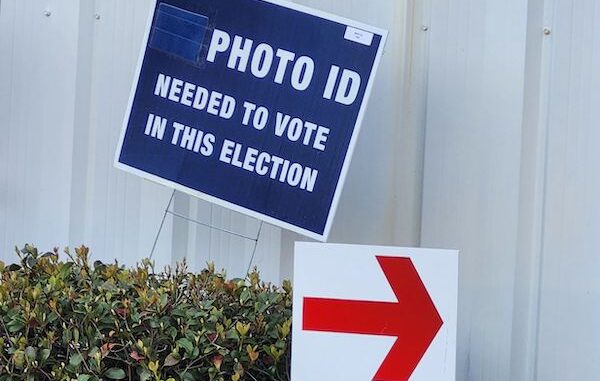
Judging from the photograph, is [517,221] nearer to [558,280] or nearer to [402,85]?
[558,280]

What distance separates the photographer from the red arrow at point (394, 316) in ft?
7.29

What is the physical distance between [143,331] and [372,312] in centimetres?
70

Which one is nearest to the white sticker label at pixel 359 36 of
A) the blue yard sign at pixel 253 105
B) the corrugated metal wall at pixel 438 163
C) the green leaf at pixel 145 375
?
the blue yard sign at pixel 253 105

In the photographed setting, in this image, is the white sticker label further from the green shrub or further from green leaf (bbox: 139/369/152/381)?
green leaf (bbox: 139/369/152/381)

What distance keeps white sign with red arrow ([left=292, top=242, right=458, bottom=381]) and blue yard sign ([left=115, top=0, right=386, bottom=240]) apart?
0.77m

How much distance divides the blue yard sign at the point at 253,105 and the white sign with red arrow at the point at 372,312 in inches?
30.1

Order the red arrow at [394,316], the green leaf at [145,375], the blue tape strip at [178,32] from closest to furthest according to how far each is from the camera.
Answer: the red arrow at [394,316] < the green leaf at [145,375] < the blue tape strip at [178,32]

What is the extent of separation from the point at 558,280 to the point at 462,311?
394 mm

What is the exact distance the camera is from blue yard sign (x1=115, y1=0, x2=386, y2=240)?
3.01 metres

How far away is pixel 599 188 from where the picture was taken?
296 centimetres

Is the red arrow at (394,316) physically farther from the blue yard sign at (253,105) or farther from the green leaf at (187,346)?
the blue yard sign at (253,105)

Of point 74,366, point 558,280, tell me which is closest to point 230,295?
point 74,366

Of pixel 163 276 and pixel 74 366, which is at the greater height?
pixel 163 276

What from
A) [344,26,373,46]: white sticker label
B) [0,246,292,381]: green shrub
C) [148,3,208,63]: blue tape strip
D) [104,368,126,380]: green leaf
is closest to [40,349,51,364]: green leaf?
[0,246,292,381]: green shrub
